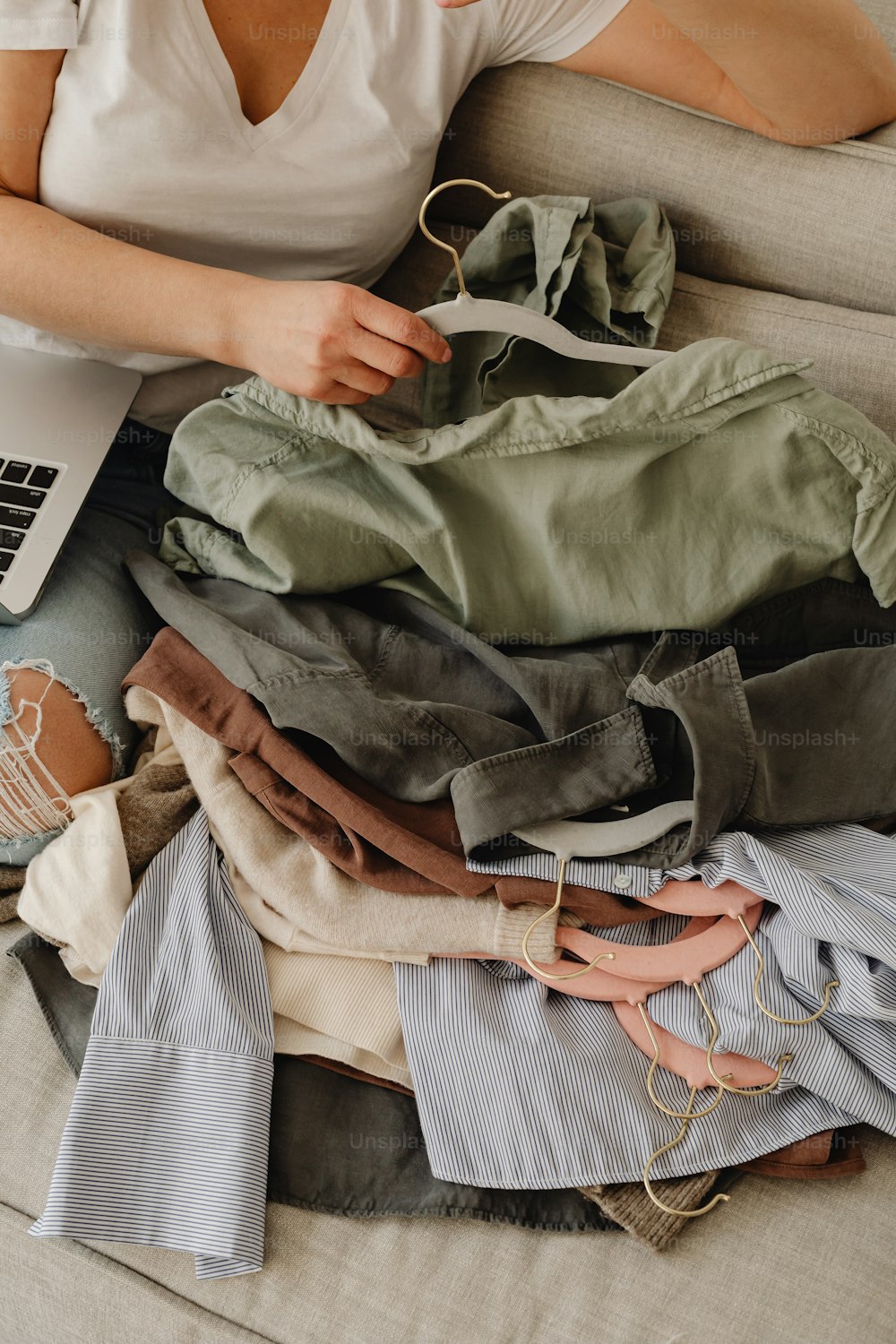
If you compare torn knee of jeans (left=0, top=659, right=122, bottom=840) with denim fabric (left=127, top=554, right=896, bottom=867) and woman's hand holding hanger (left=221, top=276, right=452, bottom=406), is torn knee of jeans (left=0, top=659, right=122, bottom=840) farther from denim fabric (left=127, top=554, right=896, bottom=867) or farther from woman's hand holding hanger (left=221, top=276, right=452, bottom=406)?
woman's hand holding hanger (left=221, top=276, right=452, bottom=406)

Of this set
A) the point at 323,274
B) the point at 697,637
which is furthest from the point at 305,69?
the point at 697,637

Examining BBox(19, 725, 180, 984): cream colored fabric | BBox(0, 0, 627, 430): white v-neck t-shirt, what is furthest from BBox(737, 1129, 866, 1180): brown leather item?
BBox(0, 0, 627, 430): white v-neck t-shirt

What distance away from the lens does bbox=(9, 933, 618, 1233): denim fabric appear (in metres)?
0.78

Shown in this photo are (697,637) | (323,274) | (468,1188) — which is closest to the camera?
(468,1188)

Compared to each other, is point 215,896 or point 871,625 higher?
point 871,625

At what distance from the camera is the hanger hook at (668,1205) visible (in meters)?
0.75

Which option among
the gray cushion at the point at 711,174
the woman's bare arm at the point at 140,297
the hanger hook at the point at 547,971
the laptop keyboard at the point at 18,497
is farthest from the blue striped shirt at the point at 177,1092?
the gray cushion at the point at 711,174

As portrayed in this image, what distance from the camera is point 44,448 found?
0.98 metres

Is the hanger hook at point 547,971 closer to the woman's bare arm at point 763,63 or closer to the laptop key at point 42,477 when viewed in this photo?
the laptop key at point 42,477

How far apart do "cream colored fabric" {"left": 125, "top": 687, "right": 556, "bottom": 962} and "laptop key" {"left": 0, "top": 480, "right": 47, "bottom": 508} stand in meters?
0.24

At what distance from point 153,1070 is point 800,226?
1077mm

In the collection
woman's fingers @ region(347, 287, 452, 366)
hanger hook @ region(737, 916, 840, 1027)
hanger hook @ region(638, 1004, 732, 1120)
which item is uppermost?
woman's fingers @ region(347, 287, 452, 366)

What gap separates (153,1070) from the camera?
2.64 feet

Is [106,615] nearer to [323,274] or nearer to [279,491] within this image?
[279,491]
